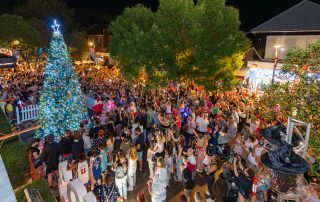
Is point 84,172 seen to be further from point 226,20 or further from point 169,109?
point 226,20

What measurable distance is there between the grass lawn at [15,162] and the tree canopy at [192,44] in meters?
12.3

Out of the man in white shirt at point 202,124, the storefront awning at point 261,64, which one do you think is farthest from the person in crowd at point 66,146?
the storefront awning at point 261,64

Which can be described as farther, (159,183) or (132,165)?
(132,165)

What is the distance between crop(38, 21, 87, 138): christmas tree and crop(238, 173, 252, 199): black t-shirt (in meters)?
7.93

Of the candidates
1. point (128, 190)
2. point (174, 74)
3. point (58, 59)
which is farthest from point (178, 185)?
point (174, 74)

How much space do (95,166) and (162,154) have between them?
2.05 m

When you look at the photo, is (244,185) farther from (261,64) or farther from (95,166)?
(261,64)

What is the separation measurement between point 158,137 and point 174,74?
8.64 m

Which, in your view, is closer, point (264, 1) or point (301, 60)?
point (301, 60)

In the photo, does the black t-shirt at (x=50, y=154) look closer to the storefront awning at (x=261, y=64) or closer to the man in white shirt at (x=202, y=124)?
the man in white shirt at (x=202, y=124)

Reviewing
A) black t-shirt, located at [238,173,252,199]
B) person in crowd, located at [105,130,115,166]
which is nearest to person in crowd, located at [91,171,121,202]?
person in crowd, located at [105,130,115,166]

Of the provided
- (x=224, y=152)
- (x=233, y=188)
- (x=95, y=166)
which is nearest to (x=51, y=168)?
(x=95, y=166)

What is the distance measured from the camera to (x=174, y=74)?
16172 millimetres

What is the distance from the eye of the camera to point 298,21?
1941 centimetres
